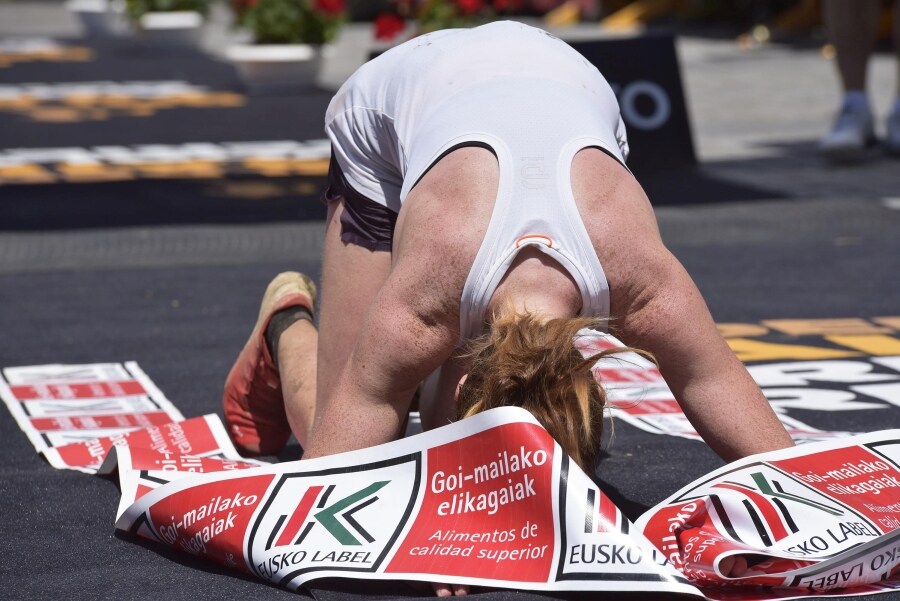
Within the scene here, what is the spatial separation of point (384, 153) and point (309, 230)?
3.32 metres

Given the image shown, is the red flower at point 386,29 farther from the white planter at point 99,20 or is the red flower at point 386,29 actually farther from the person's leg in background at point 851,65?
the white planter at point 99,20

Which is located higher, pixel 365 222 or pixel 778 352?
pixel 365 222

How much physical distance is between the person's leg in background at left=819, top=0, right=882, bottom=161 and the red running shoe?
A: 4961 millimetres

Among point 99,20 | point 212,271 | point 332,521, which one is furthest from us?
point 99,20

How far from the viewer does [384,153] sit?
2.58m

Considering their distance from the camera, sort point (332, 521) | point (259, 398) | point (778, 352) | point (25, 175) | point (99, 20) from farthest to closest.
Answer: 1. point (99, 20)
2. point (25, 175)
3. point (778, 352)
4. point (259, 398)
5. point (332, 521)

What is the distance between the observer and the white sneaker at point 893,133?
7.43m

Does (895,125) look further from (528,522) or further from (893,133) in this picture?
(528,522)

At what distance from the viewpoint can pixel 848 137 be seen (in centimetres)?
729

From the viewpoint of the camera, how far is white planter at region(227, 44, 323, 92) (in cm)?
1157

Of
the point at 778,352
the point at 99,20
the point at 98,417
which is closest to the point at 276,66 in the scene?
the point at 99,20

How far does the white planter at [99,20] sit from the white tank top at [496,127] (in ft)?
53.9

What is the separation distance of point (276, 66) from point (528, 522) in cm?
993

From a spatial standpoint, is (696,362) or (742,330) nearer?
(696,362)
